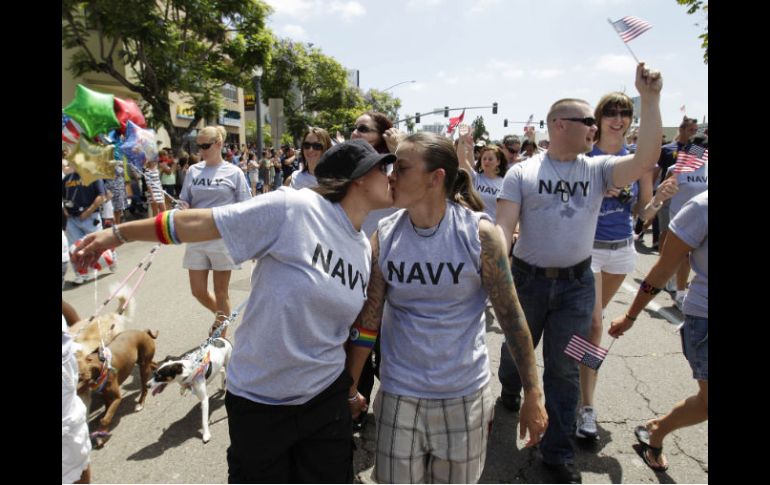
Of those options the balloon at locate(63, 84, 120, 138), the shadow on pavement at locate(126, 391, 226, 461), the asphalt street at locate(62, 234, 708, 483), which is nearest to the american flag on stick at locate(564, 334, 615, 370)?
the asphalt street at locate(62, 234, 708, 483)

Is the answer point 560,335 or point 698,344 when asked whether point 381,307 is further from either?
point 698,344

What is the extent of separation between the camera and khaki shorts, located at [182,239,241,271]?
14.7ft

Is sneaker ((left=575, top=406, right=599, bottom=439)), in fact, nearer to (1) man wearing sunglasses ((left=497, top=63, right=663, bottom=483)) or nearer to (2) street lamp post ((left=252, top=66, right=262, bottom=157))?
(1) man wearing sunglasses ((left=497, top=63, right=663, bottom=483))

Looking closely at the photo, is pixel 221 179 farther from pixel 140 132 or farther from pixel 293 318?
pixel 293 318

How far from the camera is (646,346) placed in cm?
515

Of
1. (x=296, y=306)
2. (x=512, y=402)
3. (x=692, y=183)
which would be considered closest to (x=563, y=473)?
(x=512, y=402)

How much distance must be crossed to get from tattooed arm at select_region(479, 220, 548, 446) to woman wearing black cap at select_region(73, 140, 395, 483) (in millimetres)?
454

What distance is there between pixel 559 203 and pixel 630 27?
0.98 meters

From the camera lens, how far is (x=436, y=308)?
1.97 metres

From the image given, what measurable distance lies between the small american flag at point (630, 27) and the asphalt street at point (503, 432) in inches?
84.9

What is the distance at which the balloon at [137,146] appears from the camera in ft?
10.1

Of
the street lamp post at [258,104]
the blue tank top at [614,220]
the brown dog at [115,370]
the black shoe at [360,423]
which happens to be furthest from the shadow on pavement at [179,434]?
the street lamp post at [258,104]

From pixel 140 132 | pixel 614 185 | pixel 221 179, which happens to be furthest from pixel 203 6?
pixel 614 185

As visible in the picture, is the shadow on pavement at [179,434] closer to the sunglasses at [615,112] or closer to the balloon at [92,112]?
the balloon at [92,112]
